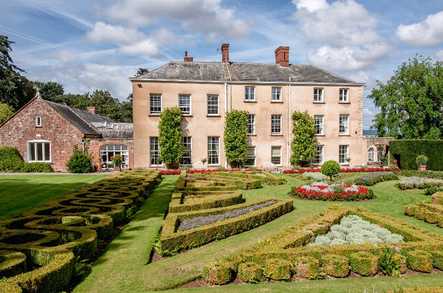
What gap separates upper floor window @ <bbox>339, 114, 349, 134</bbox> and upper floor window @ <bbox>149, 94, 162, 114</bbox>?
17347 mm

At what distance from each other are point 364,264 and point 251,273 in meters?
2.50

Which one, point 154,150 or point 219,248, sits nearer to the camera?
point 219,248

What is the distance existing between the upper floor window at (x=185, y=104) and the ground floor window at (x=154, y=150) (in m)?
3.43

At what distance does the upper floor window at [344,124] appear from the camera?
3478 centimetres

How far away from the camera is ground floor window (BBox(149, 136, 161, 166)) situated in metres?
31.1

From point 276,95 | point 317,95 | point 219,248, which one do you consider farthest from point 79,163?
point 219,248

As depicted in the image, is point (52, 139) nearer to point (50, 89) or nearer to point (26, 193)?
point (26, 193)

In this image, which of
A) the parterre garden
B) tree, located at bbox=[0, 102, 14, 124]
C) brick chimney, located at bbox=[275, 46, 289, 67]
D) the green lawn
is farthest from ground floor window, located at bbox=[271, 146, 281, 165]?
tree, located at bbox=[0, 102, 14, 124]

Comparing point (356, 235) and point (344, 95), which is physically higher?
point (344, 95)

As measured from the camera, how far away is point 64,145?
3148 cm

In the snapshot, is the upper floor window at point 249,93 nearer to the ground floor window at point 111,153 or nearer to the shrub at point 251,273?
the ground floor window at point 111,153

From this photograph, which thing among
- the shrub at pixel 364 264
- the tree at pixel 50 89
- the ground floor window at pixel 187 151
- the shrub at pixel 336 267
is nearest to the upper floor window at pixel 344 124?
the ground floor window at pixel 187 151

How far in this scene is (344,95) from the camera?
3475cm

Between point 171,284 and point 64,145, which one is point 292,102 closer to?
point 64,145
